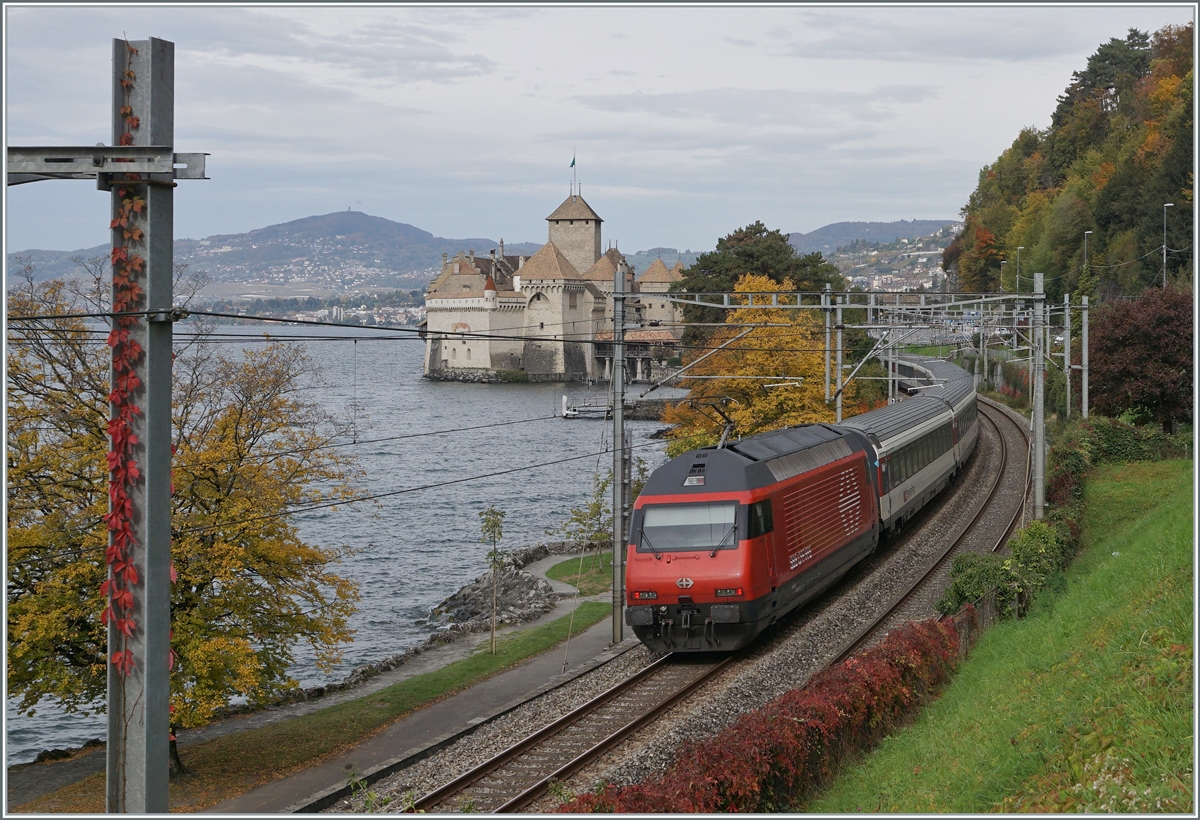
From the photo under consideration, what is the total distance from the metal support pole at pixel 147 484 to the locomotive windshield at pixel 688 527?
32.7ft

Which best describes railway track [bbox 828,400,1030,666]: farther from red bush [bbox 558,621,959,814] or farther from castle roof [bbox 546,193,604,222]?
castle roof [bbox 546,193,604,222]

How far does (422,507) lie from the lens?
5494 cm

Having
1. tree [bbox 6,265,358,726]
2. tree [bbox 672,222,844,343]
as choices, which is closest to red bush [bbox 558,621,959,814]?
tree [bbox 6,265,358,726]

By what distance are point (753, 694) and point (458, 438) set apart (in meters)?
66.9

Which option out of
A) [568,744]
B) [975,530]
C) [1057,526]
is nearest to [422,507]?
[975,530]

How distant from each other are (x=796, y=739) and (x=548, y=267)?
12447cm

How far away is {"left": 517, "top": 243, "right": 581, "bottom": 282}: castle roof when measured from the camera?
133 meters

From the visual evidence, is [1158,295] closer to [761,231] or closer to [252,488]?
[252,488]

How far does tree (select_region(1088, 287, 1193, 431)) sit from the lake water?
1815 cm

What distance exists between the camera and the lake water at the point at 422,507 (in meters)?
29.4

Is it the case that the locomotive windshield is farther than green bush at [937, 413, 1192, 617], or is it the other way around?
green bush at [937, 413, 1192, 617]

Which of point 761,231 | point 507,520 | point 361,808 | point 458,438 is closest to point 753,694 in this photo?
point 361,808

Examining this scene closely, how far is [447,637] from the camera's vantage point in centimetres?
2980

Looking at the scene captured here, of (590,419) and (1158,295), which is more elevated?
(1158,295)
